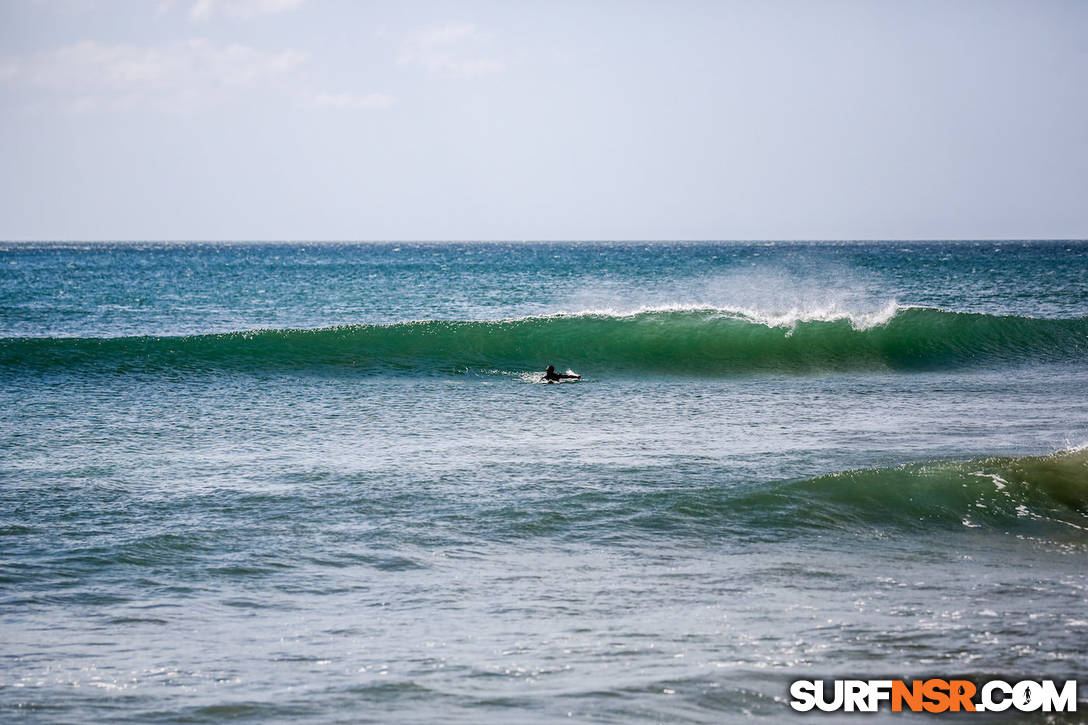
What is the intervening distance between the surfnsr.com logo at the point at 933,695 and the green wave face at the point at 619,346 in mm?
13984

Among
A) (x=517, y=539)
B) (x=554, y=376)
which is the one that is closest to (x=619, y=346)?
(x=554, y=376)

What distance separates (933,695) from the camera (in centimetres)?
484

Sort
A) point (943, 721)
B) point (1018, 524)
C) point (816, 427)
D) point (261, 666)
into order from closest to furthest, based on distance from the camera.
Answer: point (943, 721), point (261, 666), point (1018, 524), point (816, 427)

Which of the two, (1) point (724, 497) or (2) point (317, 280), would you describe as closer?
(1) point (724, 497)

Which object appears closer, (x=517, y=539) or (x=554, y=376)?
(x=517, y=539)

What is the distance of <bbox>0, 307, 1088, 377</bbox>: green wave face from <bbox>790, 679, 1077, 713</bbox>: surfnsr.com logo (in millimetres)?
13984

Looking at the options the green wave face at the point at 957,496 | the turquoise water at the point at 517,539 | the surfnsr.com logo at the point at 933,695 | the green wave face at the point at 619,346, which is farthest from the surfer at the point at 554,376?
the surfnsr.com logo at the point at 933,695

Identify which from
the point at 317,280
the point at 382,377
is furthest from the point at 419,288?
the point at 382,377

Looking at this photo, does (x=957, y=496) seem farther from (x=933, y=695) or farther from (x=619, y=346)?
(x=619, y=346)

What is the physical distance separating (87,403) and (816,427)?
10.5 meters

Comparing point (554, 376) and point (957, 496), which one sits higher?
point (554, 376)

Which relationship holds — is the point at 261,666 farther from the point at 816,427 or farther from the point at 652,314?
the point at 652,314

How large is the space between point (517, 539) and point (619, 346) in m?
13.9

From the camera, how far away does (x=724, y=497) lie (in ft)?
27.9
